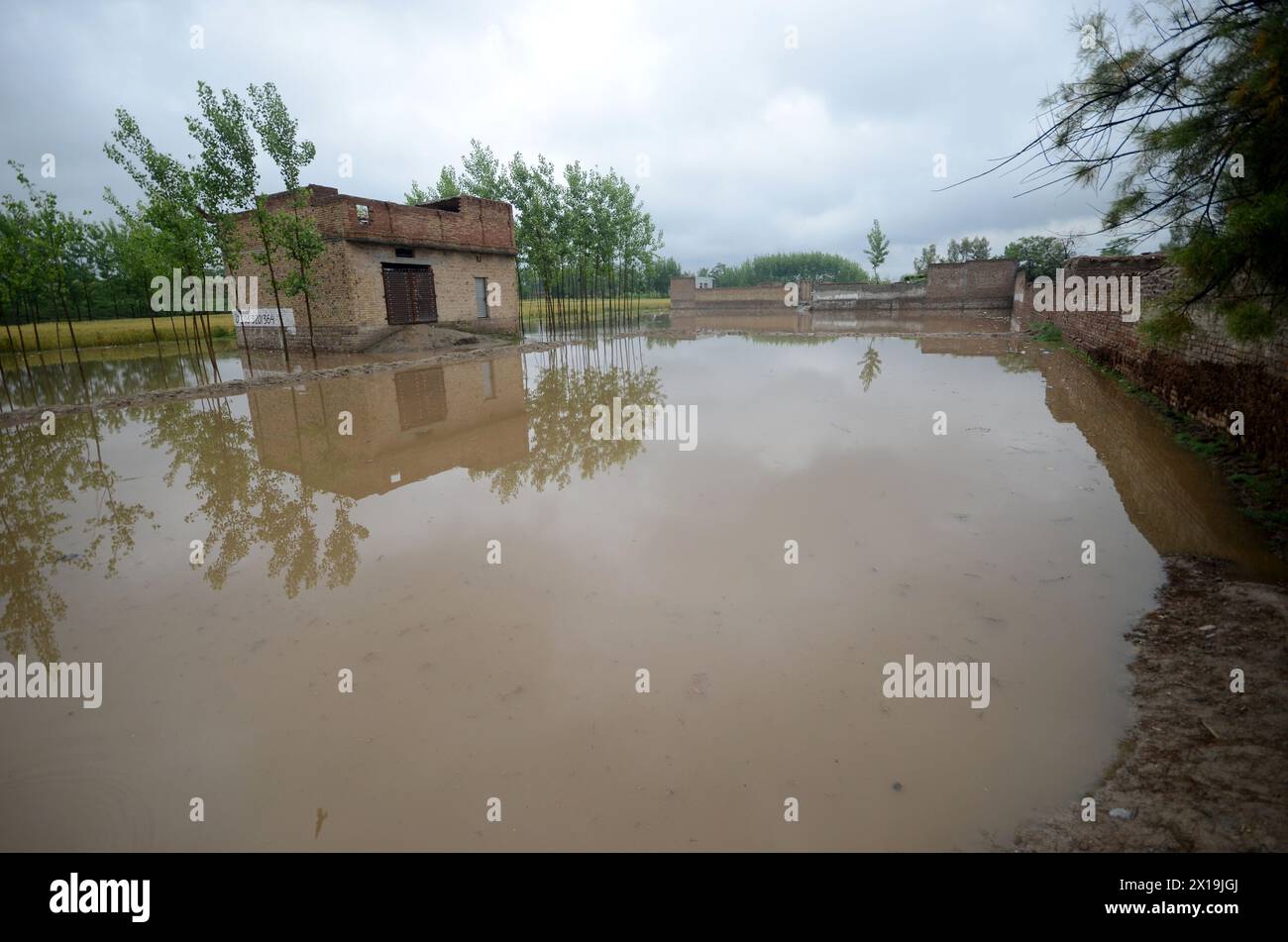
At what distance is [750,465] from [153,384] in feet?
54.5

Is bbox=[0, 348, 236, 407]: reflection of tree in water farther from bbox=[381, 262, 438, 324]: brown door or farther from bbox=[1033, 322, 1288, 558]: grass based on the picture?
bbox=[1033, 322, 1288, 558]: grass

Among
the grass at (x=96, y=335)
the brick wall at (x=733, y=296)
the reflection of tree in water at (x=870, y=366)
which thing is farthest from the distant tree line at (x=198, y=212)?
the brick wall at (x=733, y=296)

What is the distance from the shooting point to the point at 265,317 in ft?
81.5

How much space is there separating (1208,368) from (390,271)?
23736 millimetres

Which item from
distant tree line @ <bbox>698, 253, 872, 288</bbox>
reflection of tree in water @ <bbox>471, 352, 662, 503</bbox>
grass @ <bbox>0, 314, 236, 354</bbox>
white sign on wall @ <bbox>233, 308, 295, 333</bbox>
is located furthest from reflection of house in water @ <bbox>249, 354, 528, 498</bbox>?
distant tree line @ <bbox>698, 253, 872, 288</bbox>

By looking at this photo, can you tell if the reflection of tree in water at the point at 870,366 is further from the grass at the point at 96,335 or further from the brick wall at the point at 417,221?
the grass at the point at 96,335

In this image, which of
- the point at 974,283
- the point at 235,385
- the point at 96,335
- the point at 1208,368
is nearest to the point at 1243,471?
the point at 1208,368

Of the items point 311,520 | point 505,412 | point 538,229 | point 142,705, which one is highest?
point 538,229

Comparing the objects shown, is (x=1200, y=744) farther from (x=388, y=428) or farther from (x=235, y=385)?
(x=235, y=385)

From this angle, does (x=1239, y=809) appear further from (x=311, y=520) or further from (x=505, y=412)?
(x=505, y=412)

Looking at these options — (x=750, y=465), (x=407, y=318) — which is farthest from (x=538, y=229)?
(x=750, y=465)

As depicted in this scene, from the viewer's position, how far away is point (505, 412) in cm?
1160

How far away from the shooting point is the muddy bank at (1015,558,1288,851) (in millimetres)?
2500
